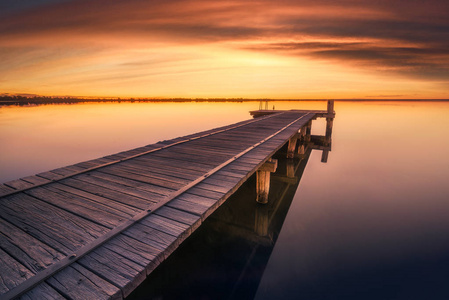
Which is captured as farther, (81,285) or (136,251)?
(136,251)

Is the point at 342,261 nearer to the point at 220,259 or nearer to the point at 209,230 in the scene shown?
the point at 220,259

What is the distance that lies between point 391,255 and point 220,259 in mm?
4032

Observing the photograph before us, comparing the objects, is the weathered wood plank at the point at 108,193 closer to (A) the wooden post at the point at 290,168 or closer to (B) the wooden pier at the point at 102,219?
(B) the wooden pier at the point at 102,219

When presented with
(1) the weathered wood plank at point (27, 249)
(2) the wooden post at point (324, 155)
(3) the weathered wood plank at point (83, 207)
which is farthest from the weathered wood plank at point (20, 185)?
(2) the wooden post at point (324, 155)

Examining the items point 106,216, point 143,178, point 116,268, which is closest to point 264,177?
point 143,178

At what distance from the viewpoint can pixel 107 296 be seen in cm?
176

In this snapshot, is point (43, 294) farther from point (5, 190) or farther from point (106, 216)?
point (5, 190)

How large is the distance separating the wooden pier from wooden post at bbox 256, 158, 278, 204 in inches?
33.6

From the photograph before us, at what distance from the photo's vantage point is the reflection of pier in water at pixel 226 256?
4.03 m

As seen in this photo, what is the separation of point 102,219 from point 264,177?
4.67 metres

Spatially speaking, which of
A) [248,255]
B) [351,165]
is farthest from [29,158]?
[351,165]

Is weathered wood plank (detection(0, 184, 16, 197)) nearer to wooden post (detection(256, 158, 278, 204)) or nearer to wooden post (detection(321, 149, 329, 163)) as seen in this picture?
wooden post (detection(256, 158, 278, 204))

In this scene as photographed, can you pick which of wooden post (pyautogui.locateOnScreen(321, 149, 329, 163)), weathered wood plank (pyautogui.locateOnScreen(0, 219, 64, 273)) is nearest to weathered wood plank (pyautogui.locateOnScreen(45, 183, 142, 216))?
weathered wood plank (pyautogui.locateOnScreen(0, 219, 64, 273))

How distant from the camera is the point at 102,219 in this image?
109 inches
